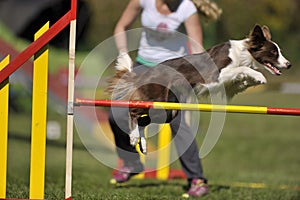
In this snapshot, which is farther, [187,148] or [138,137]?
[187,148]

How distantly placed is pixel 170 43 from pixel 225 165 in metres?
5.23

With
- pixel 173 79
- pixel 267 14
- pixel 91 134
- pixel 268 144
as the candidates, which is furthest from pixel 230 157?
pixel 267 14

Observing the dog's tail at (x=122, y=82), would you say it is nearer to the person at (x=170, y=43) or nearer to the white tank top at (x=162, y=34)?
the person at (x=170, y=43)

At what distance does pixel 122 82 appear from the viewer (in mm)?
4840

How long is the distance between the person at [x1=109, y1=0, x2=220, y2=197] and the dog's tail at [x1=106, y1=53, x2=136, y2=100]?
1.86 feet

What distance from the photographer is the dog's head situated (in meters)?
4.54

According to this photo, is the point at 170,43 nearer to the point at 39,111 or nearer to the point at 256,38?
the point at 256,38

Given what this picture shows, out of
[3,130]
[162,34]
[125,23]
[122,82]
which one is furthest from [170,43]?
[3,130]

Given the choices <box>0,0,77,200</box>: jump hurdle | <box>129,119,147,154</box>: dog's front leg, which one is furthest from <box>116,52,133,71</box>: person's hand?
<box>0,0,77,200</box>: jump hurdle

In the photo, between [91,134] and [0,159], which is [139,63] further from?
[91,134]

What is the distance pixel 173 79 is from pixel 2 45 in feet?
29.2

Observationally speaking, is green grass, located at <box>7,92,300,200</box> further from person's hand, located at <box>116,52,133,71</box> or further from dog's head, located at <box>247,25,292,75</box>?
dog's head, located at <box>247,25,292,75</box>

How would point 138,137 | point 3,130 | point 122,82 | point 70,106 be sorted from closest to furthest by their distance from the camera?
point 70,106, point 3,130, point 138,137, point 122,82

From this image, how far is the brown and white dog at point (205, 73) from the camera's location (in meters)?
4.59
